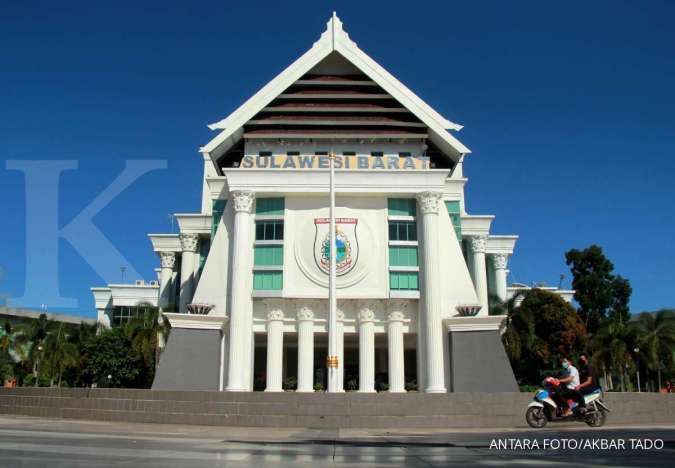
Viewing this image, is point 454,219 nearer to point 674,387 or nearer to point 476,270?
point 476,270

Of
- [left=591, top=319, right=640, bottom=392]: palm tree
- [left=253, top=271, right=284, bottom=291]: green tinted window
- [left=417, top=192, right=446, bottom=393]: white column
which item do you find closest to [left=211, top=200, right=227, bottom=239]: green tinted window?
[left=253, top=271, right=284, bottom=291]: green tinted window

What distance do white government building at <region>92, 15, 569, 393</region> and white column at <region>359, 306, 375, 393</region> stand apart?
0.09 meters

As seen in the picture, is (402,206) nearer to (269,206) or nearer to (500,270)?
(269,206)

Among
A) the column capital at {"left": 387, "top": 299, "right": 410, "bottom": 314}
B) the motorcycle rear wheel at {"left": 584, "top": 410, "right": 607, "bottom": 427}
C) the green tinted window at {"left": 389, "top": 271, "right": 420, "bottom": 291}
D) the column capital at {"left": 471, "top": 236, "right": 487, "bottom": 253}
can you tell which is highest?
the column capital at {"left": 471, "top": 236, "right": 487, "bottom": 253}

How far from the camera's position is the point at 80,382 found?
178 ft

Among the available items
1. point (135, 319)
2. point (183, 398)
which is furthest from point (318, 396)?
point (135, 319)

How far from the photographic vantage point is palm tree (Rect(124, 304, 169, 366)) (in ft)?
150

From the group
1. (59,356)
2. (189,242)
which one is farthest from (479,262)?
(59,356)

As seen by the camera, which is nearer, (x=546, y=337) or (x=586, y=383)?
(x=586, y=383)

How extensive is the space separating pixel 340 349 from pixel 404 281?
5772 millimetres

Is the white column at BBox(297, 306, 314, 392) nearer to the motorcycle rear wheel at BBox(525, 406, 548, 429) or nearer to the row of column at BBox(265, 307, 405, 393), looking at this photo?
the row of column at BBox(265, 307, 405, 393)

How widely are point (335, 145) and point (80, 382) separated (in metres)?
32.3

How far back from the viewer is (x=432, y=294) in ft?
120

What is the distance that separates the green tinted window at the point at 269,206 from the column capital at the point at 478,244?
18.8 meters
